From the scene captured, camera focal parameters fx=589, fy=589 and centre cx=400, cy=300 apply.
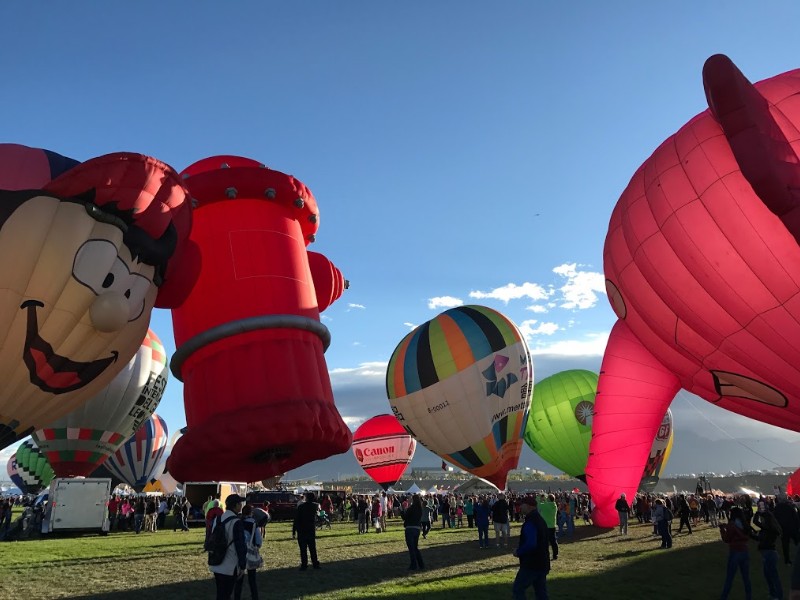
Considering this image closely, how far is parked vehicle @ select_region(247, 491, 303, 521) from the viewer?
26.4m

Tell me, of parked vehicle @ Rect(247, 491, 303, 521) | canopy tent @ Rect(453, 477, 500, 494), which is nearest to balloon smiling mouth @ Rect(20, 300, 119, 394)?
parked vehicle @ Rect(247, 491, 303, 521)

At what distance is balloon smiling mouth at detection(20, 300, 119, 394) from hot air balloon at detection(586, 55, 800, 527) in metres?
8.71

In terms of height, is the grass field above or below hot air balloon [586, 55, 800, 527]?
below

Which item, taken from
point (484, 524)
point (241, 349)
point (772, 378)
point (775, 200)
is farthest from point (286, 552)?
point (775, 200)

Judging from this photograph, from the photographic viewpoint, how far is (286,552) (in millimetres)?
12922

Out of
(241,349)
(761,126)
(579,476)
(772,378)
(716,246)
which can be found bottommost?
(579,476)

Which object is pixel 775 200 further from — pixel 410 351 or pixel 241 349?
pixel 410 351

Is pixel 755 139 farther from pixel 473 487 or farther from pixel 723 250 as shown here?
pixel 473 487

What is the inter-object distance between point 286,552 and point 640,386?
8.71 meters

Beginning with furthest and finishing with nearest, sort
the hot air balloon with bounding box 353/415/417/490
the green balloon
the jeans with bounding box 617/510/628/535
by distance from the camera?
1. the hot air balloon with bounding box 353/415/417/490
2. the green balloon
3. the jeans with bounding box 617/510/628/535

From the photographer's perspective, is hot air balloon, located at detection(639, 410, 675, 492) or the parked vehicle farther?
hot air balloon, located at detection(639, 410, 675, 492)

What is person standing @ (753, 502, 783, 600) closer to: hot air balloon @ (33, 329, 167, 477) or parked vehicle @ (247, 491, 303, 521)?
hot air balloon @ (33, 329, 167, 477)

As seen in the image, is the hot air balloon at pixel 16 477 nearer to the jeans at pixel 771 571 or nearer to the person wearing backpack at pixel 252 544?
the person wearing backpack at pixel 252 544

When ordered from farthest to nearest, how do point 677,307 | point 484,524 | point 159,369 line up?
point 159,369 → point 484,524 → point 677,307
